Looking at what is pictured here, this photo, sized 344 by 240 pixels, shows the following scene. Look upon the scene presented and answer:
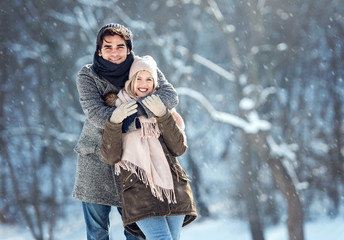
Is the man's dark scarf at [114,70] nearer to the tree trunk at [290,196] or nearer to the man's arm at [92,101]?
the man's arm at [92,101]

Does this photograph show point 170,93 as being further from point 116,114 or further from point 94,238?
point 94,238

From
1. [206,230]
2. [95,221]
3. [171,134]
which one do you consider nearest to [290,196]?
[206,230]

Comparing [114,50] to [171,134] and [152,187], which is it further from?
[152,187]

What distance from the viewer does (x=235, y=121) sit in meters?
7.75

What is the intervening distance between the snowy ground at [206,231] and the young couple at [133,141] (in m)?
5.91

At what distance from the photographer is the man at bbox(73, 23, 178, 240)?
6.17 feet

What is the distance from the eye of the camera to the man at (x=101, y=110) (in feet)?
6.17

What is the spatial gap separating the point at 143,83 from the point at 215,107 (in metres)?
6.43

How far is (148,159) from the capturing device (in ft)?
6.04

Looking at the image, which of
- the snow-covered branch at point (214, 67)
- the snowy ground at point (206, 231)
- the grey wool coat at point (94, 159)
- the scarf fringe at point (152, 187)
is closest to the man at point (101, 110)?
the grey wool coat at point (94, 159)

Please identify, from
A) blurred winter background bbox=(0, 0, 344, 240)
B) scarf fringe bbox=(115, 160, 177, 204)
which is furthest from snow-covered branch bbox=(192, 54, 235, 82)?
scarf fringe bbox=(115, 160, 177, 204)

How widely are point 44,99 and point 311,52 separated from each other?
5051 millimetres

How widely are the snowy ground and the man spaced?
5.80m

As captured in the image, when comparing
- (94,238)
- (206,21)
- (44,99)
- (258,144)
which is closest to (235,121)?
(258,144)
